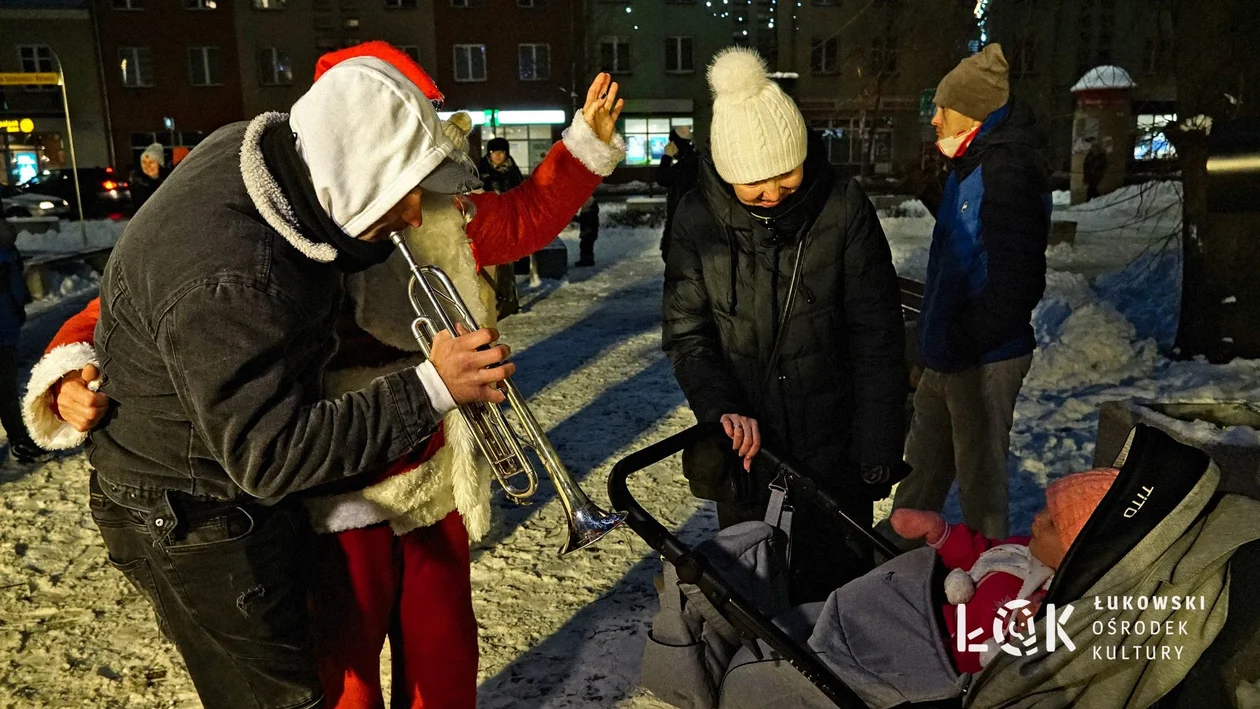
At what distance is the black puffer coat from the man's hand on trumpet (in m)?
1.13

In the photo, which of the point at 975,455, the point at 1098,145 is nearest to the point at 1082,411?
the point at 975,455

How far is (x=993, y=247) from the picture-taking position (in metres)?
3.46

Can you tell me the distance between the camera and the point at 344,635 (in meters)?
2.38

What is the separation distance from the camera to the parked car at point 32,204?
2283cm

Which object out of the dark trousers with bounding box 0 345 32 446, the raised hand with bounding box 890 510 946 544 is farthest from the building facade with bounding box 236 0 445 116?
the raised hand with bounding box 890 510 946 544

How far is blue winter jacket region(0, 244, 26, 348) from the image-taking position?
597 cm

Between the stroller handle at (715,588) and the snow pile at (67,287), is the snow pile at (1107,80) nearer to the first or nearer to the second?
the snow pile at (67,287)

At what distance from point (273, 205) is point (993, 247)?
270 cm

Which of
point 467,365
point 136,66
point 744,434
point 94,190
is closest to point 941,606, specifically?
point 744,434

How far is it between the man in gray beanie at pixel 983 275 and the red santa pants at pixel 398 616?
6.55 ft

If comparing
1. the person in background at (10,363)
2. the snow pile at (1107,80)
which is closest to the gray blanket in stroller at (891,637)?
the person in background at (10,363)

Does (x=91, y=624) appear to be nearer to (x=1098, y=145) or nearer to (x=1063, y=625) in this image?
(x=1063, y=625)

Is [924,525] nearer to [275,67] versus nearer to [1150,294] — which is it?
[1150,294]

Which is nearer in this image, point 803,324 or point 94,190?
point 803,324
